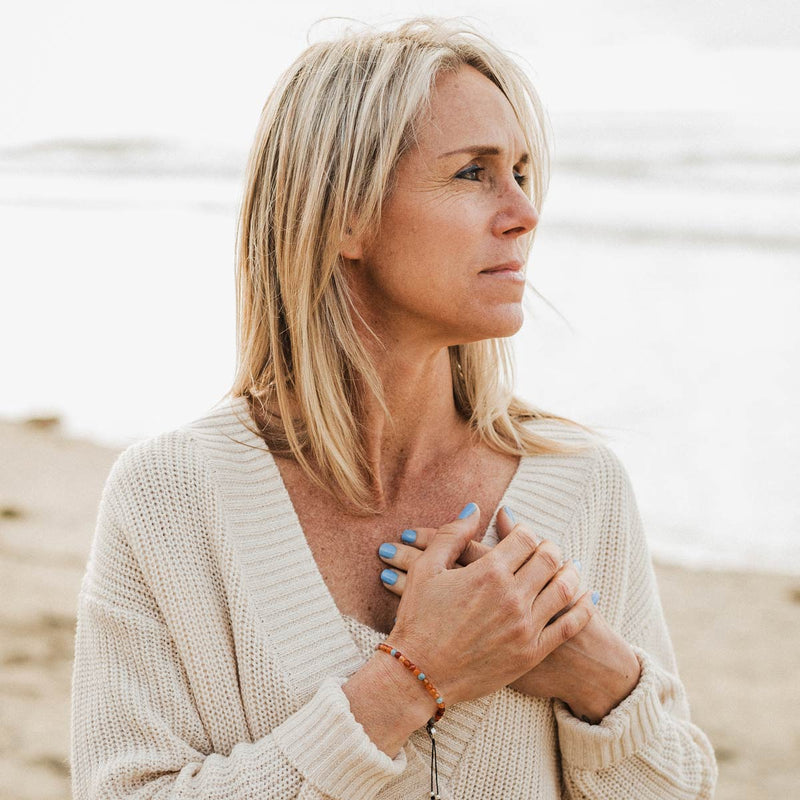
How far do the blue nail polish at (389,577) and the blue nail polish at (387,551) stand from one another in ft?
0.10

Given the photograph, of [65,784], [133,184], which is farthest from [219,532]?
[133,184]

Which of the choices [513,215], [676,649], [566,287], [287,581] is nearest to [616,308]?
[566,287]

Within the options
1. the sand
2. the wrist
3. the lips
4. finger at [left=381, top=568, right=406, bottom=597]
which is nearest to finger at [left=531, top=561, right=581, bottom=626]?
the wrist

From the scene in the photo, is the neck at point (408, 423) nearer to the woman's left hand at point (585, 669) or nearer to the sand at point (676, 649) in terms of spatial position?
the woman's left hand at point (585, 669)

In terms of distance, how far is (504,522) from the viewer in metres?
1.85

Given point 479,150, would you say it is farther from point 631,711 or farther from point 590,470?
point 631,711

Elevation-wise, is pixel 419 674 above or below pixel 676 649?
above

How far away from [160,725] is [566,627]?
2.19 ft

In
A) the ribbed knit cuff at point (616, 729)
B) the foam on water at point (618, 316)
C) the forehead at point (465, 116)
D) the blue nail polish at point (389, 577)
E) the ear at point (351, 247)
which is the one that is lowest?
the foam on water at point (618, 316)

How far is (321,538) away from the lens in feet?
6.07

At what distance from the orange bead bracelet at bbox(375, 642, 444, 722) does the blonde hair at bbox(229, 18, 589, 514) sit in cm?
32

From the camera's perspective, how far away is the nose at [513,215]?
1.81 metres

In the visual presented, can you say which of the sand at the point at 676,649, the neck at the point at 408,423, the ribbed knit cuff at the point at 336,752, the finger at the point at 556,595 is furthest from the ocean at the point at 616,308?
the ribbed knit cuff at the point at 336,752

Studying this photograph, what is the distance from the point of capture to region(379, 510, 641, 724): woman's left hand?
1.73 metres
